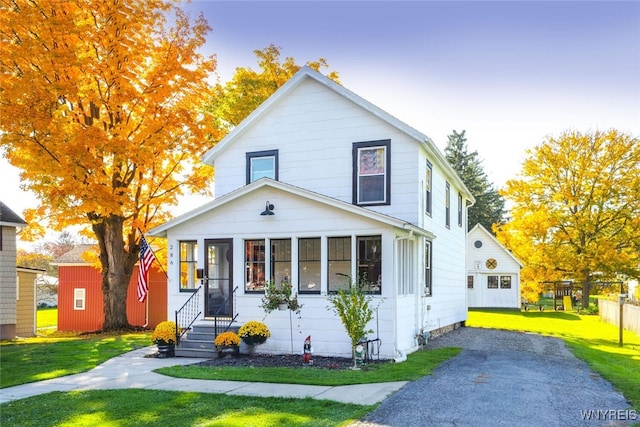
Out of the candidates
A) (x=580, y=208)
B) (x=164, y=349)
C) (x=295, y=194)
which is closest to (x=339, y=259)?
(x=295, y=194)

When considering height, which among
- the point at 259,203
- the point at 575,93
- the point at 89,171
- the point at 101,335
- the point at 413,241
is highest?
the point at 575,93

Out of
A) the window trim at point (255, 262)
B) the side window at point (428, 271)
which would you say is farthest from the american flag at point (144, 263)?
the side window at point (428, 271)

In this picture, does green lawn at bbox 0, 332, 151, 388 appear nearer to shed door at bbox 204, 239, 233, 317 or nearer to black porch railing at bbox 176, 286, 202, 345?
black porch railing at bbox 176, 286, 202, 345

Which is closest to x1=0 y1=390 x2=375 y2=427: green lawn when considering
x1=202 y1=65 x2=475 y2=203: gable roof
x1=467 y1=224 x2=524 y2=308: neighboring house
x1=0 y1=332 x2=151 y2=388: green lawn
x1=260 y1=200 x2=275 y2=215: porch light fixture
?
x1=0 y1=332 x2=151 y2=388: green lawn

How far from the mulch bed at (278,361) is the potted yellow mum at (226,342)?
21cm

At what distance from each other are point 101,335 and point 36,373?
8904 millimetres

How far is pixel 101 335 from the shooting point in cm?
2120

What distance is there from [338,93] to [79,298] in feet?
56.0

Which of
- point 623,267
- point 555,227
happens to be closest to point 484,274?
point 555,227

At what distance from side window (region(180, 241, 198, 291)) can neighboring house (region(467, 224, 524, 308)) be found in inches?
1062

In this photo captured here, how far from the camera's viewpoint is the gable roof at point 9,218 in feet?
69.2

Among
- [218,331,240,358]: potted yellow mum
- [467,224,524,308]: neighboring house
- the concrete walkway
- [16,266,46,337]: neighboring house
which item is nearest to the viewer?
the concrete walkway

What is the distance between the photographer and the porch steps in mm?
14312

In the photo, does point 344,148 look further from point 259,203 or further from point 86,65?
point 86,65
